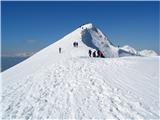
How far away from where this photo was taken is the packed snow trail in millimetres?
13539

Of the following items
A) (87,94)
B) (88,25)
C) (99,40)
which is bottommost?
(87,94)

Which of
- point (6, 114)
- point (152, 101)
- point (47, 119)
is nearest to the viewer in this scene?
point (47, 119)

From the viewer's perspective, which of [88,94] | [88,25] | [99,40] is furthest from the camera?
[88,25]

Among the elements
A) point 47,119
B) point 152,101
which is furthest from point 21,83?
point 152,101

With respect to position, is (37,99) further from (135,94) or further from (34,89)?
(135,94)

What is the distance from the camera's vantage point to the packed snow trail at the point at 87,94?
1354 cm

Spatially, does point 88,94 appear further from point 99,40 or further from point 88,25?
point 88,25

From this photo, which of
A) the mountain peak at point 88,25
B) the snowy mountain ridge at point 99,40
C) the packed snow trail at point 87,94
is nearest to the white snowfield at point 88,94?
the packed snow trail at point 87,94

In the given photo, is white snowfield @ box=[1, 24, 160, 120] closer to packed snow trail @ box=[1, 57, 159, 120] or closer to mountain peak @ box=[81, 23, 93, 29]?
packed snow trail @ box=[1, 57, 159, 120]

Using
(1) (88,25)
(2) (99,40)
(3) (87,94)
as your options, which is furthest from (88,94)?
(1) (88,25)

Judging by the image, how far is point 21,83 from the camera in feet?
69.1

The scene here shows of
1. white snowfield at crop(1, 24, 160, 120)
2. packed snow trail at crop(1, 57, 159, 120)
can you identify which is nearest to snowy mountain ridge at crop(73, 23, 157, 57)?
white snowfield at crop(1, 24, 160, 120)

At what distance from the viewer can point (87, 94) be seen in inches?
659

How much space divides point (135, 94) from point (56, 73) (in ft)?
32.9
